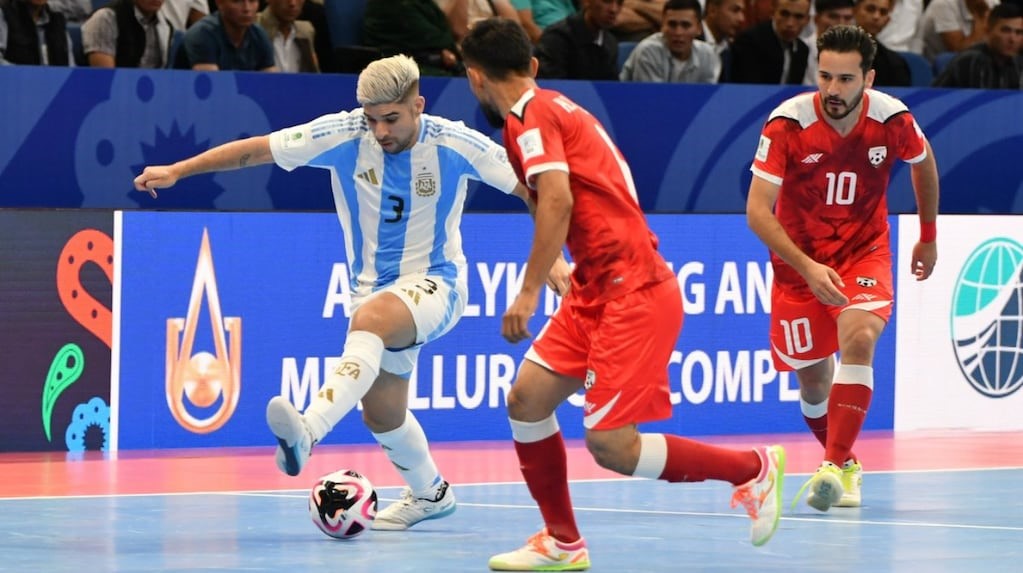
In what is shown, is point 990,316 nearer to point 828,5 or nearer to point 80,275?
point 828,5

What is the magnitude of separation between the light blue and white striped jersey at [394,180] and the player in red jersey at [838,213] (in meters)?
1.34

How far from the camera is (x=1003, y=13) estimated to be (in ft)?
45.3

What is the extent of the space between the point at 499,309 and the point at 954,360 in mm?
3189

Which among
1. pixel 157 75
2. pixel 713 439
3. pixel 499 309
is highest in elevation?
pixel 157 75

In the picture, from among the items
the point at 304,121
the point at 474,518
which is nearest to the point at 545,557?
the point at 474,518

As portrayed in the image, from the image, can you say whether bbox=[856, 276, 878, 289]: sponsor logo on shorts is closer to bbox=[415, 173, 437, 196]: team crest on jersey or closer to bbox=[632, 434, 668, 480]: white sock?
bbox=[415, 173, 437, 196]: team crest on jersey

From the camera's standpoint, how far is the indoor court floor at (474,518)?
260 inches

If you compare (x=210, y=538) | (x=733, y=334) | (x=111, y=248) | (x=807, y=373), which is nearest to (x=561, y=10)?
(x=733, y=334)

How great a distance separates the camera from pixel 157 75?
34.8 feet

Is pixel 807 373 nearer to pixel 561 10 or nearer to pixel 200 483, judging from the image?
pixel 200 483

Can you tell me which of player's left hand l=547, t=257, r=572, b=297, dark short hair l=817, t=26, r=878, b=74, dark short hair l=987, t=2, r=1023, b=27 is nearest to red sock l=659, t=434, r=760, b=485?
player's left hand l=547, t=257, r=572, b=297

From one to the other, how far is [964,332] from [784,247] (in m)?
4.72

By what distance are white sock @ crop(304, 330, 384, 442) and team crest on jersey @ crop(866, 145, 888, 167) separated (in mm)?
2497

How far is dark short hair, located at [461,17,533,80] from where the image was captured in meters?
6.19
